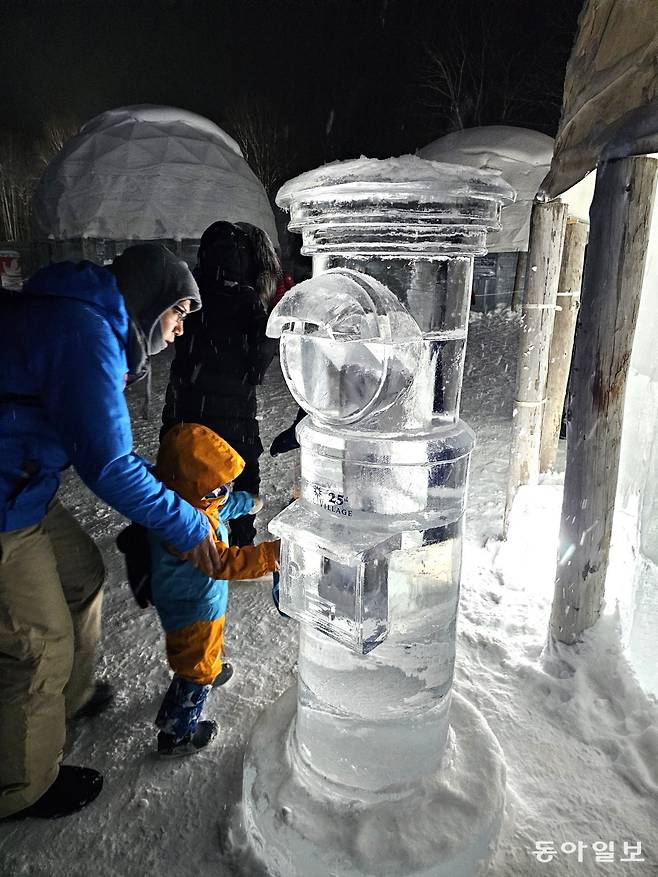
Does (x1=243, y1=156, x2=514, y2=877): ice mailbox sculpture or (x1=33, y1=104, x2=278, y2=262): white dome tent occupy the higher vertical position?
(x1=33, y1=104, x2=278, y2=262): white dome tent

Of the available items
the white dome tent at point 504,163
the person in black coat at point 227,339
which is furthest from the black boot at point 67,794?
the white dome tent at point 504,163

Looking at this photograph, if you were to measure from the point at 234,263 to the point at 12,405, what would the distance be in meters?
1.51

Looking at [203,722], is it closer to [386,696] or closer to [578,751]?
[386,696]

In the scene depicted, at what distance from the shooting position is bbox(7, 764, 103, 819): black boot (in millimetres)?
1949

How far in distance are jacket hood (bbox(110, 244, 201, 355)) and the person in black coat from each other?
93 centimetres

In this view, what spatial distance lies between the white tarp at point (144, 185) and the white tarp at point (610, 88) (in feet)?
34.0

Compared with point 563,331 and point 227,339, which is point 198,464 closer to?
point 227,339

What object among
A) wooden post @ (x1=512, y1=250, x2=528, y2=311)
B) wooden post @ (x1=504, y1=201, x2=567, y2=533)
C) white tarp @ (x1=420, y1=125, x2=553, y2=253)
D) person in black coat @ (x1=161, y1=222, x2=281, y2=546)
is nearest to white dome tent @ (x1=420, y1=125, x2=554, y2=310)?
white tarp @ (x1=420, y1=125, x2=553, y2=253)

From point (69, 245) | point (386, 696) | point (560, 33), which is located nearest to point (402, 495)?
point (386, 696)

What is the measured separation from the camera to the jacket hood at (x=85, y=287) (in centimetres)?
177

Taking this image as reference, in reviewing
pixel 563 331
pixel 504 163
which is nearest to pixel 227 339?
pixel 563 331

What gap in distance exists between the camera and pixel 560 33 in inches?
717

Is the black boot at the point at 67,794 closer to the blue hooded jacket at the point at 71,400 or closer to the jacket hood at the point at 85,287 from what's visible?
the blue hooded jacket at the point at 71,400

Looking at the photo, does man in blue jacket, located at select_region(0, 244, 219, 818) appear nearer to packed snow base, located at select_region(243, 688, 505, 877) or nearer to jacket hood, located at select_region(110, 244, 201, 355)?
jacket hood, located at select_region(110, 244, 201, 355)
